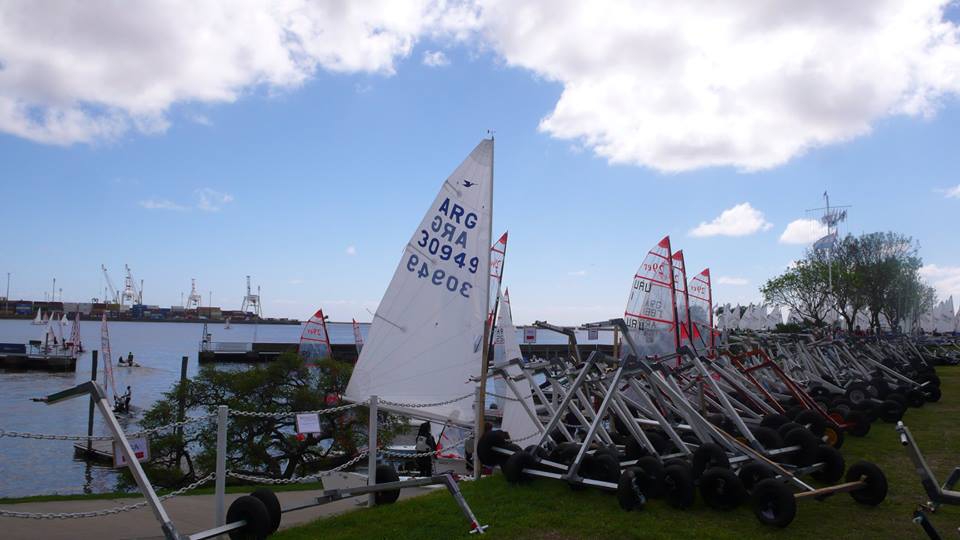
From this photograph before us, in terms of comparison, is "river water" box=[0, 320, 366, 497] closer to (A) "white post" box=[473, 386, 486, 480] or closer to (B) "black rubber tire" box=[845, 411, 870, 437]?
(A) "white post" box=[473, 386, 486, 480]

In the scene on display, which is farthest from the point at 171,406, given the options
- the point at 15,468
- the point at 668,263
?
the point at 668,263

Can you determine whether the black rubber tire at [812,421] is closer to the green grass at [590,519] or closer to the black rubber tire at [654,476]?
the green grass at [590,519]

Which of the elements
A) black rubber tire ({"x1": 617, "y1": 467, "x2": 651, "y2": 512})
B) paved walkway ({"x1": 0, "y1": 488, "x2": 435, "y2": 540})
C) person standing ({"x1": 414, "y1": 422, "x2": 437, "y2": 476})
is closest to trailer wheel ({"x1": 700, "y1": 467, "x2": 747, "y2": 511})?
black rubber tire ({"x1": 617, "y1": 467, "x2": 651, "y2": 512})

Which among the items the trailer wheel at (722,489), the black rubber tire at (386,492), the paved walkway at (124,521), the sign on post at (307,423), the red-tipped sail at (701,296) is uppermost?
the red-tipped sail at (701,296)

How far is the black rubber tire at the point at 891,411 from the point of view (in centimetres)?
1305

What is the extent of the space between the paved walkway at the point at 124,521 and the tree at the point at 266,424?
23.0 ft

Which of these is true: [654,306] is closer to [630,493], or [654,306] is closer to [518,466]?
[518,466]

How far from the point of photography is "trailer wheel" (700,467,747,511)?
6.63 metres

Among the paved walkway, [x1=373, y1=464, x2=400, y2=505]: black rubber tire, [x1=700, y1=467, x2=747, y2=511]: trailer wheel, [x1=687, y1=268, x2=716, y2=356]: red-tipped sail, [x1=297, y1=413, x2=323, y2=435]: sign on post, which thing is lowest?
the paved walkway

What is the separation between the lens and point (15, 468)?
77.2 ft

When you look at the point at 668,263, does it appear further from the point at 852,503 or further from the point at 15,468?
the point at 15,468

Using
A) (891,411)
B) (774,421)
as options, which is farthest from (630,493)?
(891,411)

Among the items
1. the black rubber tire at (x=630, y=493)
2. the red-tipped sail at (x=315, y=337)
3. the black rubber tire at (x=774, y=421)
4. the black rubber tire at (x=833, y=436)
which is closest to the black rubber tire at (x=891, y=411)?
the black rubber tire at (x=833, y=436)

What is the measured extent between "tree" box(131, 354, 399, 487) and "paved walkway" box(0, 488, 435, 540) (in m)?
7.01
